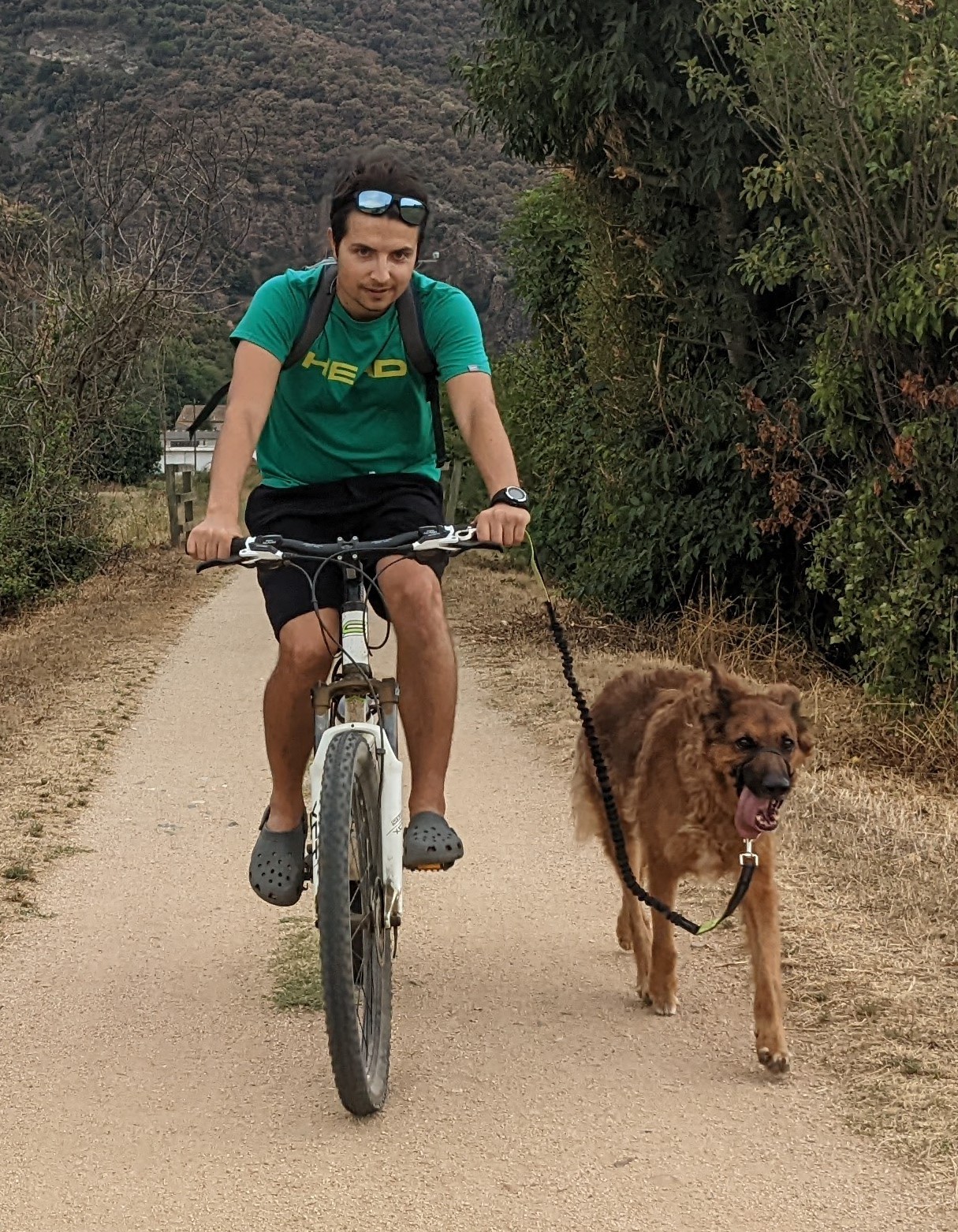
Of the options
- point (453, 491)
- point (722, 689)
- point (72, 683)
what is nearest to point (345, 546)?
point (722, 689)

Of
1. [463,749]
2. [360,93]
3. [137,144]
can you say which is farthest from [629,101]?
[360,93]

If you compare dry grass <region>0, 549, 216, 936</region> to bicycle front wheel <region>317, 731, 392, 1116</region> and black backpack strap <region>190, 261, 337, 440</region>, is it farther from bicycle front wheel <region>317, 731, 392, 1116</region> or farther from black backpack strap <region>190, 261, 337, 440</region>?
black backpack strap <region>190, 261, 337, 440</region>

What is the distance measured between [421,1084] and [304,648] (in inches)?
52.5

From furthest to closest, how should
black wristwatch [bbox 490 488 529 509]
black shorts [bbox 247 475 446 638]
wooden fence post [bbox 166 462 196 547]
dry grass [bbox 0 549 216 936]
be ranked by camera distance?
1. wooden fence post [bbox 166 462 196 547]
2. dry grass [bbox 0 549 216 936]
3. black shorts [bbox 247 475 446 638]
4. black wristwatch [bbox 490 488 529 509]

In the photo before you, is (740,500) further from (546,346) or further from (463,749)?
(546,346)

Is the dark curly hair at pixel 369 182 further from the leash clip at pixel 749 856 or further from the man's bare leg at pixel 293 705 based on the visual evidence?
the leash clip at pixel 749 856

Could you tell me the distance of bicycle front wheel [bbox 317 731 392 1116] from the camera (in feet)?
13.2

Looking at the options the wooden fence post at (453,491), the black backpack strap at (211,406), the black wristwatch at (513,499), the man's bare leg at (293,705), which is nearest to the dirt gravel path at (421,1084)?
the man's bare leg at (293,705)

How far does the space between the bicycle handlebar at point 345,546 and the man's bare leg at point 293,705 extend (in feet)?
0.91

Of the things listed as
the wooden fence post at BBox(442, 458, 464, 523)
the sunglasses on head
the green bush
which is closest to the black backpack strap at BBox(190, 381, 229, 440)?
the sunglasses on head

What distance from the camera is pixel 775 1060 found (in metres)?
4.71

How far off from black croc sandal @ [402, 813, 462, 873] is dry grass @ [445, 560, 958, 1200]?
1.29 meters

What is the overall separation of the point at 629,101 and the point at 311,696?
28.1 feet

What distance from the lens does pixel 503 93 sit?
42.0 feet
